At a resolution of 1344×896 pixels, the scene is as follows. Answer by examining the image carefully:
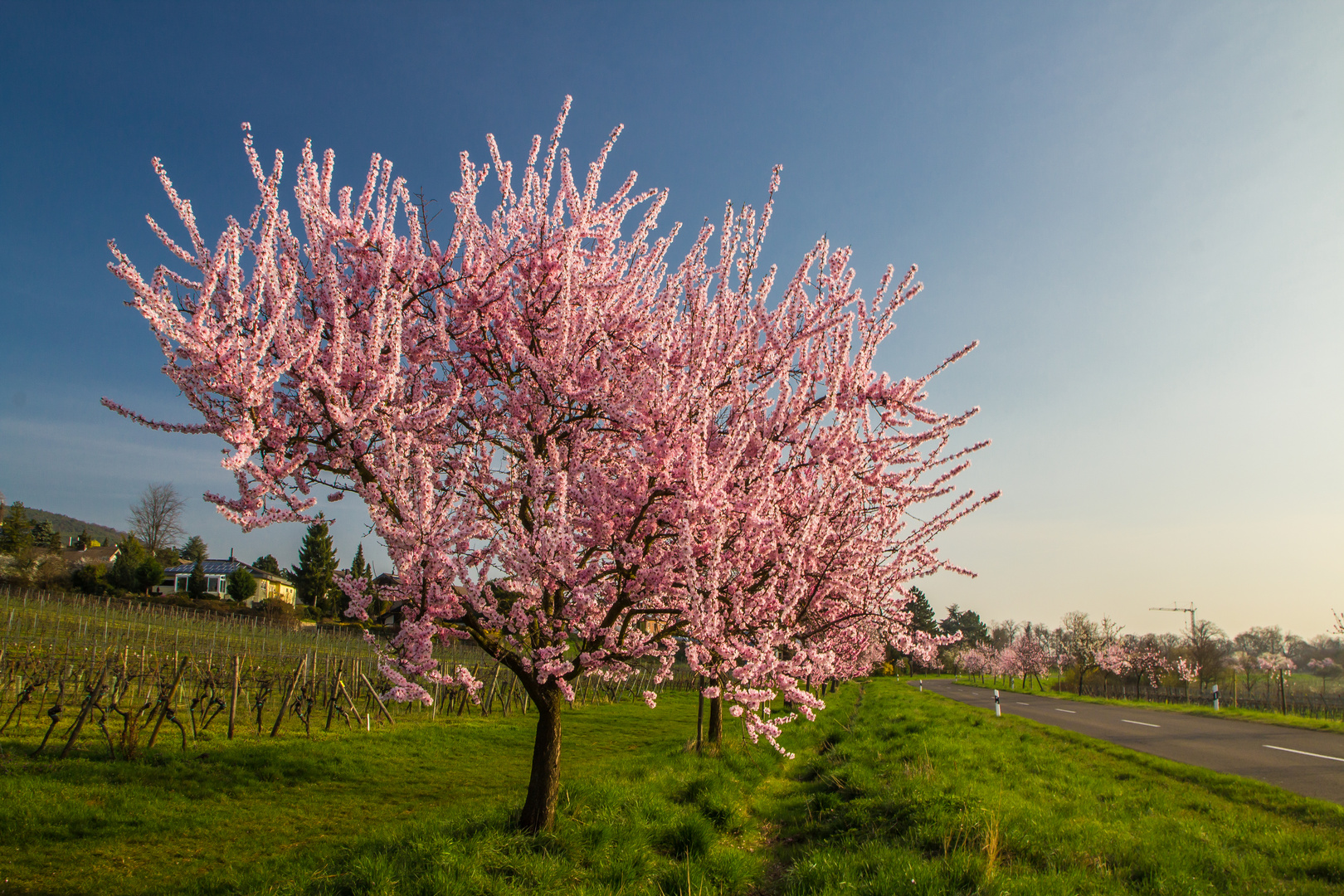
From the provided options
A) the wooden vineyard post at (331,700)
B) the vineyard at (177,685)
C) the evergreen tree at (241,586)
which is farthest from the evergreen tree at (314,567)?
the wooden vineyard post at (331,700)

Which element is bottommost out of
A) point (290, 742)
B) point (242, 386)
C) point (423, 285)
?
point (290, 742)

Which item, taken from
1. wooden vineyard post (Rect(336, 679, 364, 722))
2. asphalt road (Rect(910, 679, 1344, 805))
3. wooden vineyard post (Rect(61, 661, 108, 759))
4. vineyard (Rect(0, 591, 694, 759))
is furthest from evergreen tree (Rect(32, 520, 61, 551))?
asphalt road (Rect(910, 679, 1344, 805))

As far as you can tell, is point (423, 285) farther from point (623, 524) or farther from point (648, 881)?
point (648, 881)

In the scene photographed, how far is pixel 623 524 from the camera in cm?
702

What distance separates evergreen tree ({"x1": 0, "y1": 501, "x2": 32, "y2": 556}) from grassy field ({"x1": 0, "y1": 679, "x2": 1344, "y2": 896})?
65.8 metres

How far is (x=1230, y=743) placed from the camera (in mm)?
15867

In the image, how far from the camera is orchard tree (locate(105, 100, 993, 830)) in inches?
216

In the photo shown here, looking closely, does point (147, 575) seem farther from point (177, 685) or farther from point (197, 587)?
point (177, 685)

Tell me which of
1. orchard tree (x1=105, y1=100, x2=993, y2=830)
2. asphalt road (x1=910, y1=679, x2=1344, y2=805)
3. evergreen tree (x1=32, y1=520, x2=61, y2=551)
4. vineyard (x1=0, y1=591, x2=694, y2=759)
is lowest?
vineyard (x1=0, y1=591, x2=694, y2=759)

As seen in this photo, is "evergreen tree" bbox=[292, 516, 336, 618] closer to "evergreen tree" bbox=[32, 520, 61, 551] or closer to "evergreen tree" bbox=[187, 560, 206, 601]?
"evergreen tree" bbox=[187, 560, 206, 601]

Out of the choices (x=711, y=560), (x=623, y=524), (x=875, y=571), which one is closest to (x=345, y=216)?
(x=623, y=524)

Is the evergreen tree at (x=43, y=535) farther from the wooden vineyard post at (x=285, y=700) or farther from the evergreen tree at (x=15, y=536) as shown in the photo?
the wooden vineyard post at (x=285, y=700)

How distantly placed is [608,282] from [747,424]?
2.32 meters

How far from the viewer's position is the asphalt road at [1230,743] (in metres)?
11.3
